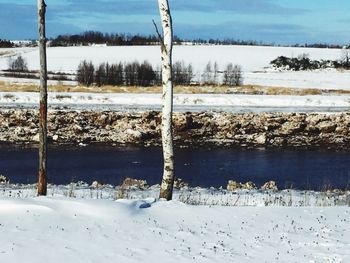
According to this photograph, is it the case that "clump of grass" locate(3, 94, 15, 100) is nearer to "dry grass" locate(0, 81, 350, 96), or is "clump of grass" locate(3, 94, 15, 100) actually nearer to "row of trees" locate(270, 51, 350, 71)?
"dry grass" locate(0, 81, 350, 96)

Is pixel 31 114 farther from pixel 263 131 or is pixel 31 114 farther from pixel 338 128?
pixel 338 128

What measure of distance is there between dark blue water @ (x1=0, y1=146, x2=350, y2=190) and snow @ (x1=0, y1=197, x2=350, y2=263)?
8.27 meters

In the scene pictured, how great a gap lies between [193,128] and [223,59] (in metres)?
67.2

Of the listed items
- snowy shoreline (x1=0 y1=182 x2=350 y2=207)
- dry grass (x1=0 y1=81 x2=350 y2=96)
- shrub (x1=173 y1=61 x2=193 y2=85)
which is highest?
shrub (x1=173 y1=61 x2=193 y2=85)

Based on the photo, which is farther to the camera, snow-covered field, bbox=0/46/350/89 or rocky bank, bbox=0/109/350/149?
snow-covered field, bbox=0/46/350/89

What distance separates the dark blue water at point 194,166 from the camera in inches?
790

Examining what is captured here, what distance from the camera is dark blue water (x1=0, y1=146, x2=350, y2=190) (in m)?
20.1

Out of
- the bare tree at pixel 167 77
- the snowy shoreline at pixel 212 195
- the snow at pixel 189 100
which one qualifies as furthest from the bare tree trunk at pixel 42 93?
the snow at pixel 189 100

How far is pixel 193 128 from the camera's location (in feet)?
108

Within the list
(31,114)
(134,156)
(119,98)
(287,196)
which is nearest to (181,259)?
(287,196)

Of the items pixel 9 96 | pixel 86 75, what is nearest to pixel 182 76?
pixel 86 75

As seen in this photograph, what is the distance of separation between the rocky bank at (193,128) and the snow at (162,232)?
19.4 meters

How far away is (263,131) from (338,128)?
4045 millimetres

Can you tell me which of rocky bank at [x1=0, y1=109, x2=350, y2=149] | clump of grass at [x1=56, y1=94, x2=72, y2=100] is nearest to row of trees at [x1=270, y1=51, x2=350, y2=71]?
clump of grass at [x1=56, y1=94, x2=72, y2=100]
